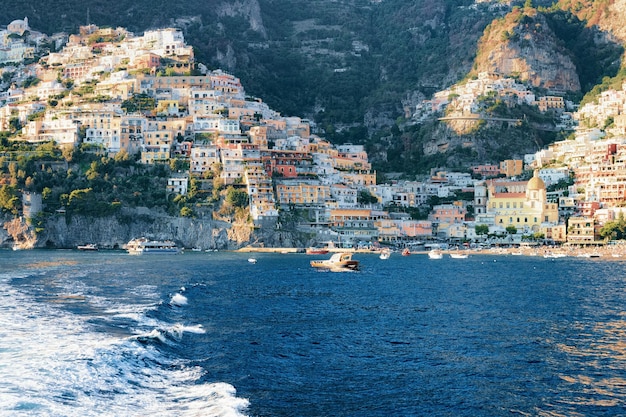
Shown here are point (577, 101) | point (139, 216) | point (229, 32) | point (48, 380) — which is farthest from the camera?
point (229, 32)

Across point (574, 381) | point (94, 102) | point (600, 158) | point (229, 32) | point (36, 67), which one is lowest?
point (574, 381)

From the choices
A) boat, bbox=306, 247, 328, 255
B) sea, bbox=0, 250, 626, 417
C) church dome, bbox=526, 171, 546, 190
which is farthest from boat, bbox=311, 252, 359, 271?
church dome, bbox=526, 171, 546, 190

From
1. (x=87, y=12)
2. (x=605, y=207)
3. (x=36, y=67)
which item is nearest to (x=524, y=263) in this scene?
(x=605, y=207)

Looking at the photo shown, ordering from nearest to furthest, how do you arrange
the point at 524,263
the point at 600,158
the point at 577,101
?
the point at 524,263, the point at 600,158, the point at 577,101

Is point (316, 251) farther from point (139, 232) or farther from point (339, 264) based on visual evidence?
point (339, 264)

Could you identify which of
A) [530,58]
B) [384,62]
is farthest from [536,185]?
[384,62]

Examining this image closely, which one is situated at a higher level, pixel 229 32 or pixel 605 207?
pixel 229 32

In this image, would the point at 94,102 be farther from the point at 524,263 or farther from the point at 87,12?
the point at 524,263
